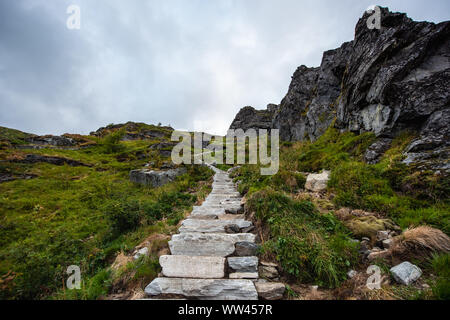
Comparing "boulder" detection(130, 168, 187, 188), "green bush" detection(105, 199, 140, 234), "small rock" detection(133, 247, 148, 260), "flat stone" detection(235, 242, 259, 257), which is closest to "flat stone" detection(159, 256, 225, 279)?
"flat stone" detection(235, 242, 259, 257)

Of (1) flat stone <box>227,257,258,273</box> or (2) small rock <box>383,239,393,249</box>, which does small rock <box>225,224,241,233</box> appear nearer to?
(1) flat stone <box>227,257,258,273</box>

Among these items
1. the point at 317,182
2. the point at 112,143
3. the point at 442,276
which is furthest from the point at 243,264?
the point at 112,143

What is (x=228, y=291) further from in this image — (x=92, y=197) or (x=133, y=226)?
(x=92, y=197)

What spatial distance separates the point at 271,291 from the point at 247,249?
1237 millimetres

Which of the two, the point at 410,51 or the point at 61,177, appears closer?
the point at 410,51

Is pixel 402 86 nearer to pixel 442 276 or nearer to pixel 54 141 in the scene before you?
pixel 442 276

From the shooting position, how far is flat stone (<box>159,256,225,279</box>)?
359 cm

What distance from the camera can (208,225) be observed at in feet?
18.4

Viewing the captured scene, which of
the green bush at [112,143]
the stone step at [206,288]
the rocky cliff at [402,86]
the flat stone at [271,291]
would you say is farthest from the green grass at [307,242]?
the green bush at [112,143]

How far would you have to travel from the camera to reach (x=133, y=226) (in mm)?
6461

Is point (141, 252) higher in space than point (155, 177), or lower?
lower
